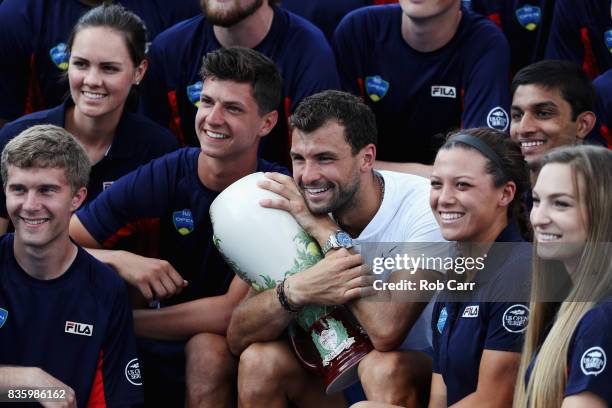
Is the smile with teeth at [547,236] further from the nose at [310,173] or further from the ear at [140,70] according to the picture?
the ear at [140,70]

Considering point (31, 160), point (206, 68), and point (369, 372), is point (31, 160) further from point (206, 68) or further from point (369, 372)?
point (369, 372)

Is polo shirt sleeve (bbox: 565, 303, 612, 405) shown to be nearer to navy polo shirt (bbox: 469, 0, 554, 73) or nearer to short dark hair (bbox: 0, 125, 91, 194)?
short dark hair (bbox: 0, 125, 91, 194)

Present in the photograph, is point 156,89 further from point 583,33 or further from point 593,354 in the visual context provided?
point 593,354

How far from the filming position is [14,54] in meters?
6.27

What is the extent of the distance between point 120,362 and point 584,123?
2.18m

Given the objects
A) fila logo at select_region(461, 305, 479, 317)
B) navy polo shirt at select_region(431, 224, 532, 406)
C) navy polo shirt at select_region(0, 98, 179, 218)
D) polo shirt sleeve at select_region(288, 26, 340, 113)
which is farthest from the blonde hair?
navy polo shirt at select_region(0, 98, 179, 218)

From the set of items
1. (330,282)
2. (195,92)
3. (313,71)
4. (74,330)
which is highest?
(313,71)

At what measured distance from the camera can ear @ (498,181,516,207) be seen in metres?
4.62

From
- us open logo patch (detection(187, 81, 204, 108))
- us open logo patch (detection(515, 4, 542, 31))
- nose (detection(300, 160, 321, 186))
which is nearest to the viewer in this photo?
nose (detection(300, 160, 321, 186))

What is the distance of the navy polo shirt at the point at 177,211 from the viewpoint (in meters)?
5.39

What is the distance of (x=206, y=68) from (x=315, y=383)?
4.68ft

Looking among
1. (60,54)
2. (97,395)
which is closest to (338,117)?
(97,395)

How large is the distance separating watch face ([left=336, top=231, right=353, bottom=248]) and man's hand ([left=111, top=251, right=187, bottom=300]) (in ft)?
2.40

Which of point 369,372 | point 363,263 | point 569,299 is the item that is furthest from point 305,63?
point 569,299
